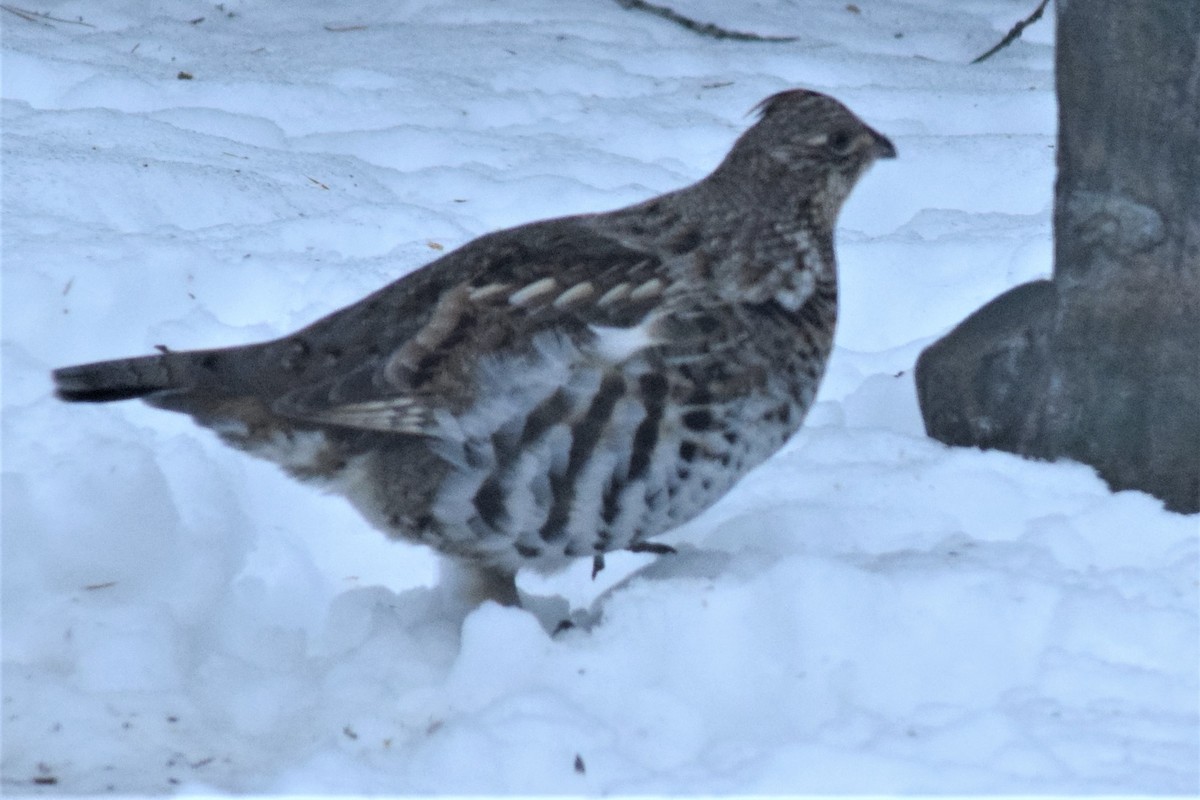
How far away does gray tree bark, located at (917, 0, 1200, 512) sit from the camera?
11.4 feet

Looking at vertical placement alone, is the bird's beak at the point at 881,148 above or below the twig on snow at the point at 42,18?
above

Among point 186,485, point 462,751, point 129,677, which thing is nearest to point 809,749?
point 462,751

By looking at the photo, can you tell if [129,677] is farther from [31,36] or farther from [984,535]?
[31,36]

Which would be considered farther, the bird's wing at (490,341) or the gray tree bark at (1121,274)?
the gray tree bark at (1121,274)

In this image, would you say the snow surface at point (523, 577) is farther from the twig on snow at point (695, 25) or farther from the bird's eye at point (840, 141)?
the twig on snow at point (695, 25)

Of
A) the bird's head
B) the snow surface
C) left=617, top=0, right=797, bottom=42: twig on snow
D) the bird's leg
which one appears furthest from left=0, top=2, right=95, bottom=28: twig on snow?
the bird's leg

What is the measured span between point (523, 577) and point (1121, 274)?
1507 mm

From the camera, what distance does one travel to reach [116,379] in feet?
9.52

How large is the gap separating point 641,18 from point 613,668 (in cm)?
488

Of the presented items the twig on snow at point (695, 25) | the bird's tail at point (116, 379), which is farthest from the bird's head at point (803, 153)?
the twig on snow at point (695, 25)

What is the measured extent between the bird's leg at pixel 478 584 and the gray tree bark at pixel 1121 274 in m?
1.35

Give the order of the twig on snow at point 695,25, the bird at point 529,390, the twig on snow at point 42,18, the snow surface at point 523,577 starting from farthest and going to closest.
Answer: the twig on snow at point 695,25 < the twig on snow at point 42,18 < the bird at point 529,390 < the snow surface at point 523,577

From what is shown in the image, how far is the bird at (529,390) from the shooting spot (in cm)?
283

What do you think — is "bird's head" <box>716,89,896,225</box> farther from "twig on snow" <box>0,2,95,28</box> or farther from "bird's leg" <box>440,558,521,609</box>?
"twig on snow" <box>0,2,95,28</box>
